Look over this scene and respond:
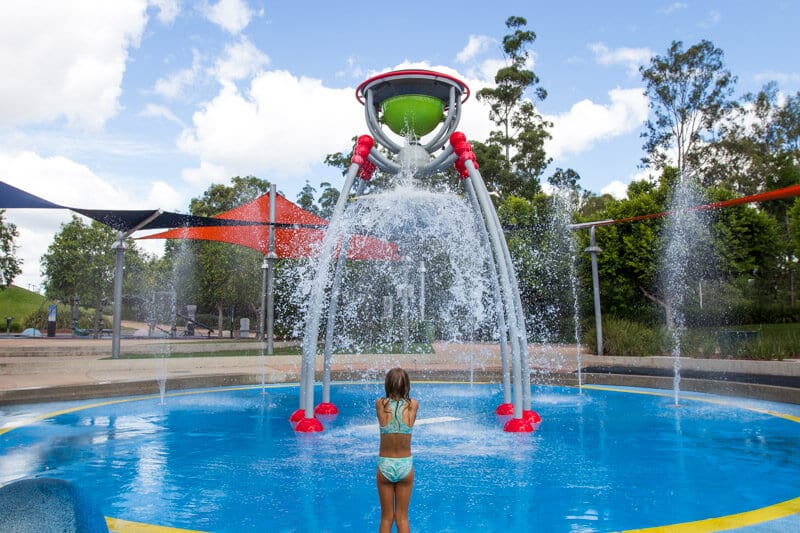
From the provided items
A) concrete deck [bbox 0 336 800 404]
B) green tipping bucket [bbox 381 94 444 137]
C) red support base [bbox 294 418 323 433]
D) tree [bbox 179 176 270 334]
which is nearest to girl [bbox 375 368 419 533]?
red support base [bbox 294 418 323 433]

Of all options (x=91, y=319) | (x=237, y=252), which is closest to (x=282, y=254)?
(x=237, y=252)

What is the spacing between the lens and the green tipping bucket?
7.75m

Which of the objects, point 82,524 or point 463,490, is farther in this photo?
point 463,490

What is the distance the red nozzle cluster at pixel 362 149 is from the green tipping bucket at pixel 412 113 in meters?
0.36

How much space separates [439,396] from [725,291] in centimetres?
1676

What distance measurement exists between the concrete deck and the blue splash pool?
0.83 m

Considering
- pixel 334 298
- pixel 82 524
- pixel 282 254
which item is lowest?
pixel 82 524

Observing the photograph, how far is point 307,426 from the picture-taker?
7.41m

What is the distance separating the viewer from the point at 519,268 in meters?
24.7

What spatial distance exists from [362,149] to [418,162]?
2.39 ft

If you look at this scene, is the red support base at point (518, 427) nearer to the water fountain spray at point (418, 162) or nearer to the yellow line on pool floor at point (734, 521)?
the water fountain spray at point (418, 162)

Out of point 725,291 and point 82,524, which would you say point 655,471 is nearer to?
point 82,524

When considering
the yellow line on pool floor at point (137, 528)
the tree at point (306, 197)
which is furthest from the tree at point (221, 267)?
the yellow line on pool floor at point (137, 528)

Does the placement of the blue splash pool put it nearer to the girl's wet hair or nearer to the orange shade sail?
the girl's wet hair
